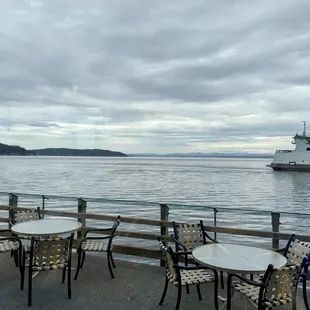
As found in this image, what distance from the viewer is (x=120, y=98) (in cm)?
2442

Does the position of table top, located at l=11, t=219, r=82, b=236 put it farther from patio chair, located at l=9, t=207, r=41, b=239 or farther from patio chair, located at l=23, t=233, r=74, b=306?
patio chair, located at l=23, t=233, r=74, b=306

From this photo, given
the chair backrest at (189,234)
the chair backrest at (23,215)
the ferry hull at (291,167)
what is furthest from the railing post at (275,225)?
the ferry hull at (291,167)

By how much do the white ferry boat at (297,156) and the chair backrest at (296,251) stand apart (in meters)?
51.2

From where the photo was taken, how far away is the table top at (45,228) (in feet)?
11.8

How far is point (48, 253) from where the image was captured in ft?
10.0

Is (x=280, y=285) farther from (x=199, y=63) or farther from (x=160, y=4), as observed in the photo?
(x=199, y=63)

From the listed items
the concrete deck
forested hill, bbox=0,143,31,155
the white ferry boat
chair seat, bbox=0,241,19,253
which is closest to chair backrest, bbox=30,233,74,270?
the concrete deck

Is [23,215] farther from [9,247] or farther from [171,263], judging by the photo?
[171,263]

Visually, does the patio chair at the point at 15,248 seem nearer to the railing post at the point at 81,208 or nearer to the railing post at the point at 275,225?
the railing post at the point at 81,208

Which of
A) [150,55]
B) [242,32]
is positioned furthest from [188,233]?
[150,55]

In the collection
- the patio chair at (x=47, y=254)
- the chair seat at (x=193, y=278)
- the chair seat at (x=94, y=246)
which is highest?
the patio chair at (x=47, y=254)

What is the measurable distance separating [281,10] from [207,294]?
256 inches

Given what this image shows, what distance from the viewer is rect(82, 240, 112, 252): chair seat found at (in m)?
3.77

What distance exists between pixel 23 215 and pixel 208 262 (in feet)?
9.80
